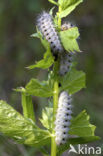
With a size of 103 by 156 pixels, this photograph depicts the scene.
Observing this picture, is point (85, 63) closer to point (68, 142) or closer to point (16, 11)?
point (16, 11)

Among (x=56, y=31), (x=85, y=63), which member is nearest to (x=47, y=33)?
(x=56, y=31)

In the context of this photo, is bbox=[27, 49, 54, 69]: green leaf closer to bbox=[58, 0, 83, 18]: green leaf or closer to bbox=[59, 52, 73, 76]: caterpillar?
bbox=[59, 52, 73, 76]: caterpillar

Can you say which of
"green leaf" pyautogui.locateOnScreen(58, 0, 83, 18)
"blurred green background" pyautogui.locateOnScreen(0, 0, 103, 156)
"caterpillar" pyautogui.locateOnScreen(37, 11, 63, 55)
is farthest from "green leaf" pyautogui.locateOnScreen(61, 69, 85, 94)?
"blurred green background" pyautogui.locateOnScreen(0, 0, 103, 156)

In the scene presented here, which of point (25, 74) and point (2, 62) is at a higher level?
point (2, 62)

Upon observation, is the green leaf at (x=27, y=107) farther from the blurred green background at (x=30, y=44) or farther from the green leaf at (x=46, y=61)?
the blurred green background at (x=30, y=44)

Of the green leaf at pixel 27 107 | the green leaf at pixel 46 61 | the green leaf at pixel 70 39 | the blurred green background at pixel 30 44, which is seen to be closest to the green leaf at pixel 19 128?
the green leaf at pixel 27 107

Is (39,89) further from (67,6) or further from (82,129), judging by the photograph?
(67,6)
